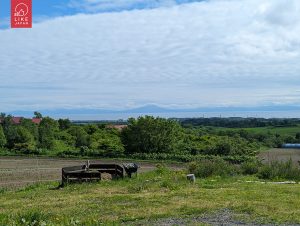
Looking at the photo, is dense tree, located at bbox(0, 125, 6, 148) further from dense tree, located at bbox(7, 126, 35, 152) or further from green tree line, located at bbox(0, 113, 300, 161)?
dense tree, located at bbox(7, 126, 35, 152)

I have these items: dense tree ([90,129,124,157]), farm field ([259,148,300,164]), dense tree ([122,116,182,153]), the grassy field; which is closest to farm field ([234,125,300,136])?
the grassy field

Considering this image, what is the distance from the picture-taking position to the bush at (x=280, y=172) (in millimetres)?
19031

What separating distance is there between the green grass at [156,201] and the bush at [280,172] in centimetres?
291

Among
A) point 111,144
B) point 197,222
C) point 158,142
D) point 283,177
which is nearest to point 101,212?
point 197,222

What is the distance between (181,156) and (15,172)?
1946cm

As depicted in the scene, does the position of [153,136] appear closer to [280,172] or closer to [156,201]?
[280,172]

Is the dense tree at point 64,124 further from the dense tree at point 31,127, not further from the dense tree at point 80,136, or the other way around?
the dense tree at point 31,127

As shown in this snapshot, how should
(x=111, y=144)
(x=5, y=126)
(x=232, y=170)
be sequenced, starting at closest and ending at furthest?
1. (x=232, y=170)
2. (x=111, y=144)
3. (x=5, y=126)

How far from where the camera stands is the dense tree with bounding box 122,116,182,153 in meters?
54.4

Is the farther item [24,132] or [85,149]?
[24,132]

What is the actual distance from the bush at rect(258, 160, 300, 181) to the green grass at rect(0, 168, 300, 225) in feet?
9.54

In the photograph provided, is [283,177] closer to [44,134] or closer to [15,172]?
[15,172]

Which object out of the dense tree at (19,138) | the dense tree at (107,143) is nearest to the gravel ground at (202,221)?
the dense tree at (107,143)

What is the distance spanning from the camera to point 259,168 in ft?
68.9
